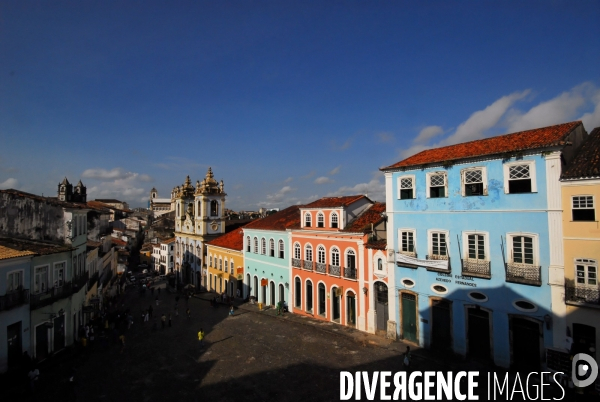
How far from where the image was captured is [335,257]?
25.2 metres

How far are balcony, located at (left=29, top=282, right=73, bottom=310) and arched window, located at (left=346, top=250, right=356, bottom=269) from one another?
17422 mm

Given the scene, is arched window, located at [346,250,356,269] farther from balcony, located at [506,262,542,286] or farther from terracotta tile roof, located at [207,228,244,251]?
terracotta tile roof, located at [207,228,244,251]

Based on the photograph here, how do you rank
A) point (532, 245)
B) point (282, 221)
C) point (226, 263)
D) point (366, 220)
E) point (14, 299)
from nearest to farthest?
point (532, 245), point (14, 299), point (366, 220), point (282, 221), point (226, 263)

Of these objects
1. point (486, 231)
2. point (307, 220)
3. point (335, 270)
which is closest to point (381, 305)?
point (335, 270)

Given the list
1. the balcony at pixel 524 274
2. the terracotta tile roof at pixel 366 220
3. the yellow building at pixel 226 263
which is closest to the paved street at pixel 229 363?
the balcony at pixel 524 274

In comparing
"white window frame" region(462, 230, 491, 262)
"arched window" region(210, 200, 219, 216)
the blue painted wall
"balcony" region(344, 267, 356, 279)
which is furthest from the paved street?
"arched window" region(210, 200, 219, 216)

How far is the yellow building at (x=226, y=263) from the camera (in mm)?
36844

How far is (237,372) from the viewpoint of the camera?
696 inches

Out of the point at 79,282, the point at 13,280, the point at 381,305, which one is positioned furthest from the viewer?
the point at 79,282

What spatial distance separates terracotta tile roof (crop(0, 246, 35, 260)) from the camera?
16.7 meters

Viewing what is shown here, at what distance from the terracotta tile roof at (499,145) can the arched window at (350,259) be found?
20.8ft

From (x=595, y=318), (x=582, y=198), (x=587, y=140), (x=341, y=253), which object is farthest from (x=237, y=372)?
(x=587, y=140)

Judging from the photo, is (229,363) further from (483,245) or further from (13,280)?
(483,245)

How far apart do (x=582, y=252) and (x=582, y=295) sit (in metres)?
1.73
